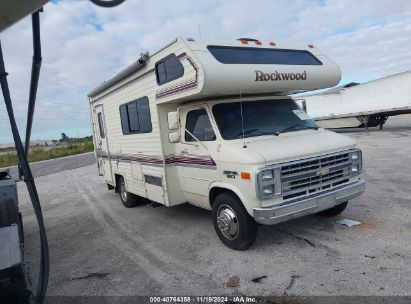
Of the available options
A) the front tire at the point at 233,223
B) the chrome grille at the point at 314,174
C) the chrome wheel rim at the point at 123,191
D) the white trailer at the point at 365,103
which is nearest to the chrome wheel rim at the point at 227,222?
the front tire at the point at 233,223

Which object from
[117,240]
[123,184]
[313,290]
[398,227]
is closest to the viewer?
[313,290]

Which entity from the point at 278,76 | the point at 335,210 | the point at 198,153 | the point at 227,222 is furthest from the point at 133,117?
the point at 335,210

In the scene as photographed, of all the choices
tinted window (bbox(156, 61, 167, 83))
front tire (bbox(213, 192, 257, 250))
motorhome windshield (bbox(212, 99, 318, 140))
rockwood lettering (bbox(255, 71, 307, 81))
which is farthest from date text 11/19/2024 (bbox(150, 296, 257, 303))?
tinted window (bbox(156, 61, 167, 83))

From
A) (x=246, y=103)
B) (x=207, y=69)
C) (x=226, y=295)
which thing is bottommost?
(x=226, y=295)

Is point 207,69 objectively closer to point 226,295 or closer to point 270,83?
point 270,83

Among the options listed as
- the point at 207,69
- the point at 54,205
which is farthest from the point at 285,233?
the point at 54,205

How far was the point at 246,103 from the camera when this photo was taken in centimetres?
605

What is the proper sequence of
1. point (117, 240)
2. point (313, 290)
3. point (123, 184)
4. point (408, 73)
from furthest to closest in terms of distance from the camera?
point (408, 73), point (123, 184), point (117, 240), point (313, 290)

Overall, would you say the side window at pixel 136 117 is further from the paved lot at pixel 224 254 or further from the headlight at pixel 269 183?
the headlight at pixel 269 183

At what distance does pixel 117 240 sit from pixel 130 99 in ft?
9.48

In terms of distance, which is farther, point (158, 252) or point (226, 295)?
point (158, 252)

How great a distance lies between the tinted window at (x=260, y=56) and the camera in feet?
18.5

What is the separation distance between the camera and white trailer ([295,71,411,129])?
815 inches

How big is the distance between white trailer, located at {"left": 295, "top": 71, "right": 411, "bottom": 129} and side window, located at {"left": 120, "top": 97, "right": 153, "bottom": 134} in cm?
1319
